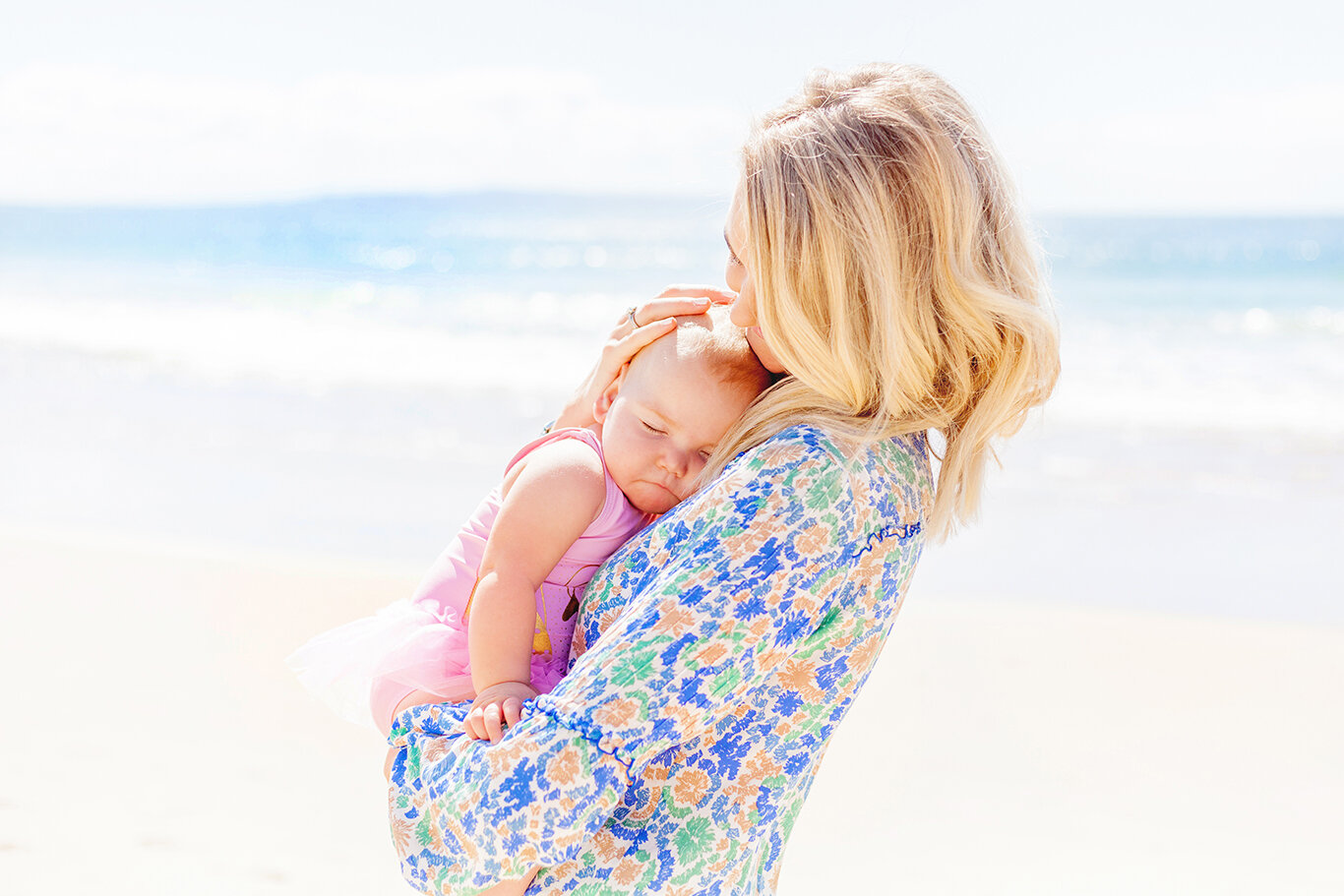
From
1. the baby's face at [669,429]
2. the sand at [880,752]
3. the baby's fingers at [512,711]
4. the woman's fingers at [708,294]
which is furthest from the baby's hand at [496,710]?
the sand at [880,752]

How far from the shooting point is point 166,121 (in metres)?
42.5

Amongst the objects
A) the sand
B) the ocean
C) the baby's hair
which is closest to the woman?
the baby's hair

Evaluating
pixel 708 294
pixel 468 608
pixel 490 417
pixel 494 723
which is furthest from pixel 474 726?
pixel 490 417

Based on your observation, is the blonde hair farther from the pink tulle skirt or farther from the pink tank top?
the pink tulle skirt

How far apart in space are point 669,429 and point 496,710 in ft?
1.58

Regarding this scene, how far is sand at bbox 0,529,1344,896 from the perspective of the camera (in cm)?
347

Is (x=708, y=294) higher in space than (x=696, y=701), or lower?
higher

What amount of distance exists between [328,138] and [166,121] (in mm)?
5975

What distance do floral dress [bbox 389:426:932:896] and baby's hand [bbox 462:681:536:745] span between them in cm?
3

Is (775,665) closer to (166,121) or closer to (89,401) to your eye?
(89,401)

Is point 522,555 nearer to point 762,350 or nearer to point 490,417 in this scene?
point 762,350

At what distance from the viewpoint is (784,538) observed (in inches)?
54.6

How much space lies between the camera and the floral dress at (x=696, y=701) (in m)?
1.37

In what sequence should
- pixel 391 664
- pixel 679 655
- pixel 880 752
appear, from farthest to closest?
pixel 880 752 → pixel 391 664 → pixel 679 655
